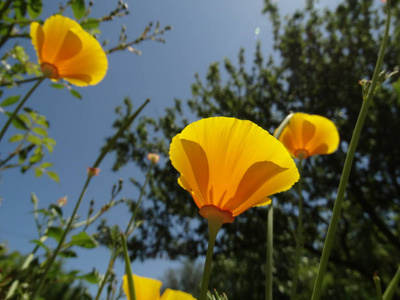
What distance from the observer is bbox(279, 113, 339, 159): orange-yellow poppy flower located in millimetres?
942

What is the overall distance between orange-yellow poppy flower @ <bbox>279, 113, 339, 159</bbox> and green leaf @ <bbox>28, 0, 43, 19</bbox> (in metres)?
1.21

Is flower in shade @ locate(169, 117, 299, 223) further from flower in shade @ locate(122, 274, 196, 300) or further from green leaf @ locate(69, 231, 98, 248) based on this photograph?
green leaf @ locate(69, 231, 98, 248)

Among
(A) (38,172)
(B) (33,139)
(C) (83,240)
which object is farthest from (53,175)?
(C) (83,240)

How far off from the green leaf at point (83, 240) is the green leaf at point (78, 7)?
3.51 feet

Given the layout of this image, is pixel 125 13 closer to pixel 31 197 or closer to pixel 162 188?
pixel 31 197

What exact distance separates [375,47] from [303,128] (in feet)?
32.2

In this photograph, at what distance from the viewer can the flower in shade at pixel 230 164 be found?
15.8 inches

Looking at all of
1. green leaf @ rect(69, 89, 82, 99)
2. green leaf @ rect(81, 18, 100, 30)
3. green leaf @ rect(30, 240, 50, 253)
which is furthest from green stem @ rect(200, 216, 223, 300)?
green leaf @ rect(81, 18, 100, 30)

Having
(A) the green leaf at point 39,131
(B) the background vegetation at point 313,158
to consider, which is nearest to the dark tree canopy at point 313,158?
(B) the background vegetation at point 313,158

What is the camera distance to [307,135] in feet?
3.16

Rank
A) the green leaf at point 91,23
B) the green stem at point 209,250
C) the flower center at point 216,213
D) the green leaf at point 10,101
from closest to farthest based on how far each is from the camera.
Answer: the green stem at point 209,250 → the flower center at point 216,213 → the green leaf at point 10,101 → the green leaf at point 91,23

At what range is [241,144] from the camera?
42cm

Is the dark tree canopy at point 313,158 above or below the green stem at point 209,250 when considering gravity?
above

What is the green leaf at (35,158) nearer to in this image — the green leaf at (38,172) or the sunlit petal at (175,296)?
the green leaf at (38,172)
